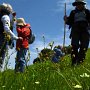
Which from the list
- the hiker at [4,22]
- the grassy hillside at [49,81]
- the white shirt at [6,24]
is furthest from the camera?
the hiker at [4,22]

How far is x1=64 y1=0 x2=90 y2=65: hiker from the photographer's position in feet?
38.1

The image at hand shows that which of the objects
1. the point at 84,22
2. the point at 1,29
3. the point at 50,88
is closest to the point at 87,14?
the point at 84,22

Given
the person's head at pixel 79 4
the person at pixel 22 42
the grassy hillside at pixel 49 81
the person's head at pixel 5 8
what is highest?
the person's head at pixel 79 4

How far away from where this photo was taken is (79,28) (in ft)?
38.4

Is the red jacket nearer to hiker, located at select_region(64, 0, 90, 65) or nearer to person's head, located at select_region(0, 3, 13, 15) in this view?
person's head, located at select_region(0, 3, 13, 15)

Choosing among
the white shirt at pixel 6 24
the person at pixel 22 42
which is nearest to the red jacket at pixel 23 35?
the person at pixel 22 42

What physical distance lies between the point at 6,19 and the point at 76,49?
3.19 m

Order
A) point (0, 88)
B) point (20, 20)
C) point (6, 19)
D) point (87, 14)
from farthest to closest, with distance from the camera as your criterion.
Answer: point (87, 14)
point (20, 20)
point (6, 19)
point (0, 88)

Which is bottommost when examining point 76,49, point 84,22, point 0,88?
point 0,88

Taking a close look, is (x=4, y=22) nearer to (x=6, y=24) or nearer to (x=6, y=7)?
(x=6, y=24)

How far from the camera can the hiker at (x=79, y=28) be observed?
38.1ft

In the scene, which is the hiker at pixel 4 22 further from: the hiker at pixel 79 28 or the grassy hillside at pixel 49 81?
the grassy hillside at pixel 49 81

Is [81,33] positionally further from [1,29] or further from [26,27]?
[1,29]

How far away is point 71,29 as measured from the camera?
12.1m
